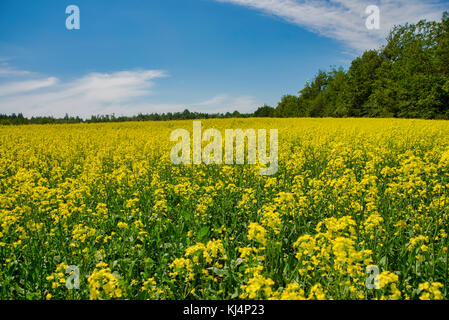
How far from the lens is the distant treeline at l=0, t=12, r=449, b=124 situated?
1536 inches

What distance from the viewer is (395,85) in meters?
44.5

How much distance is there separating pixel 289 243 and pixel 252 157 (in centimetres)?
547

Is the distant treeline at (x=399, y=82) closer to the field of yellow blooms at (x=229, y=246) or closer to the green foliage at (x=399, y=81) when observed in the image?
the green foliage at (x=399, y=81)

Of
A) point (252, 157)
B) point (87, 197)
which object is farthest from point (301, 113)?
point (87, 197)

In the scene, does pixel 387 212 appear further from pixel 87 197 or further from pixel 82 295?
pixel 87 197

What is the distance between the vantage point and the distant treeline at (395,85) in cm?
3902

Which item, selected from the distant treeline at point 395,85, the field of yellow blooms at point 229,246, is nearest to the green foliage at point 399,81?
the distant treeline at point 395,85

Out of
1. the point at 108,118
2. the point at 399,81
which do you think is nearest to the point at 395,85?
the point at 399,81

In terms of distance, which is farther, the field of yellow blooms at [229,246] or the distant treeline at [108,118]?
the distant treeline at [108,118]

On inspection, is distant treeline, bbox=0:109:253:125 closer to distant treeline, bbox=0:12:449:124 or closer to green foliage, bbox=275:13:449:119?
distant treeline, bbox=0:12:449:124

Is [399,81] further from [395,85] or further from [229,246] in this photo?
[229,246]

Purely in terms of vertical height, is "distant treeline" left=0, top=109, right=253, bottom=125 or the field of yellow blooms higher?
"distant treeline" left=0, top=109, right=253, bottom=125

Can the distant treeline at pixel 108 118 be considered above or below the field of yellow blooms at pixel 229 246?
above

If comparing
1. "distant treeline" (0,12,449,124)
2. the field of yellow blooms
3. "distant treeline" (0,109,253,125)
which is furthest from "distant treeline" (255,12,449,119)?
the field of yellow blooms
